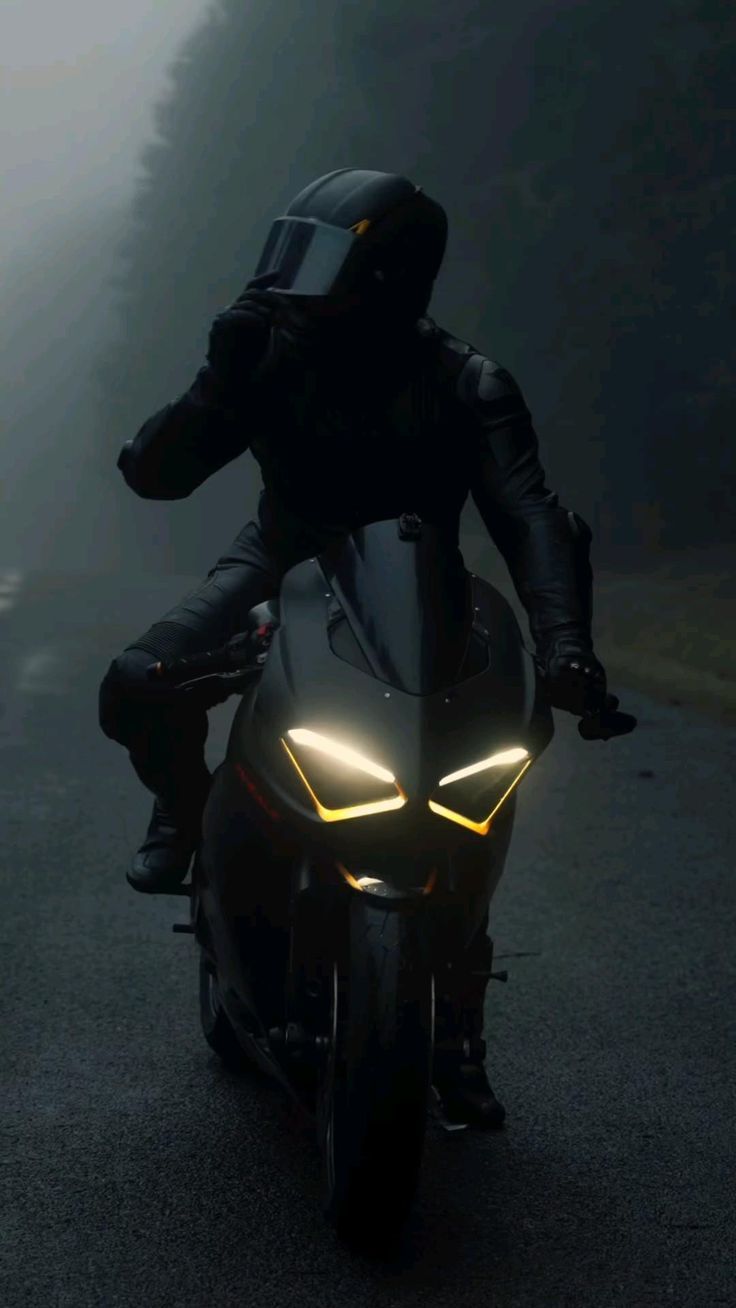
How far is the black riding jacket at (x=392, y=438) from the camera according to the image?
3.83 meters

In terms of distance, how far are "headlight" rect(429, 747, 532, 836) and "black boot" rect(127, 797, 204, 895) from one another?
1.16 metres

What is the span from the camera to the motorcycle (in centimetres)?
314

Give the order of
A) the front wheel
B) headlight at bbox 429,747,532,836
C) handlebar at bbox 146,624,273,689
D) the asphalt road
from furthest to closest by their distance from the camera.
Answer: handlebar at bbox 146,624,273,689 → the asphalt road → headlight at bbox 429,747,532,836 → the front wheel

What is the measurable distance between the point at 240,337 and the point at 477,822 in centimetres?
104

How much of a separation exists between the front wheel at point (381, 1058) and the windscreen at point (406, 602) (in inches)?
16.8

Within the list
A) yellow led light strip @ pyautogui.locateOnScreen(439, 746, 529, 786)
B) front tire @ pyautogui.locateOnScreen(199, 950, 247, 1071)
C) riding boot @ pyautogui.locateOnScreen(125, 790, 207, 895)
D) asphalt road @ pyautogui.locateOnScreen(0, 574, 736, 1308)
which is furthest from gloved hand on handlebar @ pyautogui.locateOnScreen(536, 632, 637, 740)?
front tire @ pyautogui.locateOnScreen(199, 950, 247, 1071)

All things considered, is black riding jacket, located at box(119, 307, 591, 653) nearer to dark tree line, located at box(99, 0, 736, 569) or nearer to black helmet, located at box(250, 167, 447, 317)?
black helmet, located at box(250, 167, 447, 317)

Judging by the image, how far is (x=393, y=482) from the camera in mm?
3873

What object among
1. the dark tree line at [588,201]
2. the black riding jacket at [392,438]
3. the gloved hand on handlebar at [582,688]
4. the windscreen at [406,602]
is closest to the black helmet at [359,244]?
the black riding jacket at [392,438]

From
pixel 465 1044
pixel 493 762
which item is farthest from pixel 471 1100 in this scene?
pixel 493 762

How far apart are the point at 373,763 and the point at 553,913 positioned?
11.5 feet

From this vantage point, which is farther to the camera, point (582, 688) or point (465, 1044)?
point (465, 1044)

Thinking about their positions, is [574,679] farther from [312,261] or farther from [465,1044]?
[312,261]

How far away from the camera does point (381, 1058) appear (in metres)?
3.09
